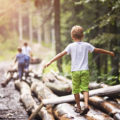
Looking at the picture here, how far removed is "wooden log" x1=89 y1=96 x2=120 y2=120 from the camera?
657 cm

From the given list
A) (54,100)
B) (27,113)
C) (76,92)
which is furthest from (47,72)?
(76,92)

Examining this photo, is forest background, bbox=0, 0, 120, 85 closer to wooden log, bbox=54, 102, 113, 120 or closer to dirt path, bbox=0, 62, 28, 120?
dirt path, bbox=0, 62, 28, 120

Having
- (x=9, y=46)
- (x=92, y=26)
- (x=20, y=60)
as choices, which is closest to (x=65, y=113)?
(x=20, y=60)

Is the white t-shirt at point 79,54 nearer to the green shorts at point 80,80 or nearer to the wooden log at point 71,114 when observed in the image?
the green shorts at point 80,80

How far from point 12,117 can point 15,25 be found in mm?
64674

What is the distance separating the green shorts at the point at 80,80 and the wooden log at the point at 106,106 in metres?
0.99

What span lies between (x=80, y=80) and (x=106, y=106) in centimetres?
126

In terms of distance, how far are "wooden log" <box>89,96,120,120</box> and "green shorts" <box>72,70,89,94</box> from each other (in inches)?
38.8

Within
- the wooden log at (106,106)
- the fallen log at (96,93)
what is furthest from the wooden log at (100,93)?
the wooden log at (106,106)

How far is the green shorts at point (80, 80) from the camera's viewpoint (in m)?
6.34

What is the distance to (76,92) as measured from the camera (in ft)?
21.2

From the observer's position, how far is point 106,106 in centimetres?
710

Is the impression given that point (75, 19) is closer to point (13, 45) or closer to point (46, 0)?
point (46, 0)

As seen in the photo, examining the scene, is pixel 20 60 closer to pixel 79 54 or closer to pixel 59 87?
pixel 59 87
